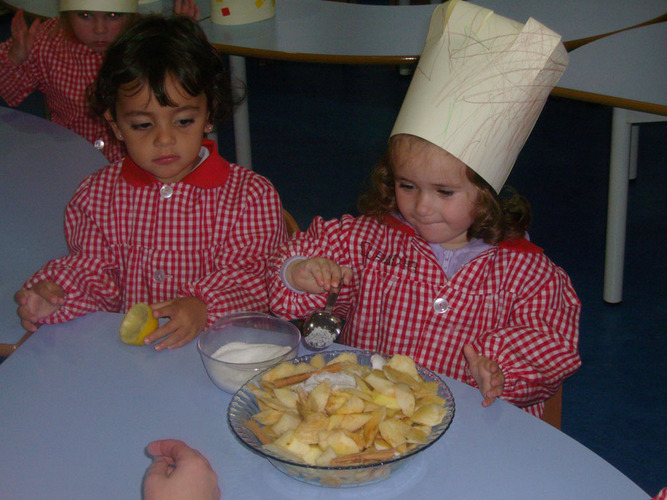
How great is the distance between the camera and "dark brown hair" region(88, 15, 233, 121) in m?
1.39

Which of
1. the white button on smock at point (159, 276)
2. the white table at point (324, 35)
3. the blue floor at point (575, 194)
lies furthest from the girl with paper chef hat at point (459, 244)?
the white table at point (324, 35)

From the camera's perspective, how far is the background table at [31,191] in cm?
128

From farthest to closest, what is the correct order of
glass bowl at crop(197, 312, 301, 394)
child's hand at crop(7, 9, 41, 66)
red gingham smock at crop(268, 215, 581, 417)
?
child's hand at crop(7, 9, 41, 66), red gingham smock at crop(268, 215, 581, 417), glass bowl at crop(197, 312, 301, 394)

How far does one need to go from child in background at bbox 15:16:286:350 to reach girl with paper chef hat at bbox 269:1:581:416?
A: 0.14 meters

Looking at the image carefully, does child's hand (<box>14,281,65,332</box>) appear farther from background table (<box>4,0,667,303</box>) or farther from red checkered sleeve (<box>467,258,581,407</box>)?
background table (<box>4,0,667,303</box>)

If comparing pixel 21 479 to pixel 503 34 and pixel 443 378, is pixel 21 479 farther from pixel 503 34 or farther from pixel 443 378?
pixel 503 34

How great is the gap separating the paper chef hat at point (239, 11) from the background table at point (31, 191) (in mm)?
906

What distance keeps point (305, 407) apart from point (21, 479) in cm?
32

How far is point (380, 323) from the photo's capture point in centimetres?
138

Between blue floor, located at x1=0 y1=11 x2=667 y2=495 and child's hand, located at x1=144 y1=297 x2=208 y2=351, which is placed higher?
child's hand, located at x1=144 y1=297 x2=208 y2=351

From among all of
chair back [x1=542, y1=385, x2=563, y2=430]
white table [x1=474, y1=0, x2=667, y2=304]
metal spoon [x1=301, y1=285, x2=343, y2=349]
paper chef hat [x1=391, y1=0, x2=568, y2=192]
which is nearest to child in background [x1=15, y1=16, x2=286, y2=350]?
metal spoon [x1=301, y1=285, x2=343, y2=349]

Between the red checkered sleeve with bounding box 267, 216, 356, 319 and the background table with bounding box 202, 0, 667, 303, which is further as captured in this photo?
the background table with bounding box 202, 0, 667, 303

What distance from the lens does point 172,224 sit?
150 centimetres

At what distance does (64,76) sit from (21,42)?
0.52 ft
